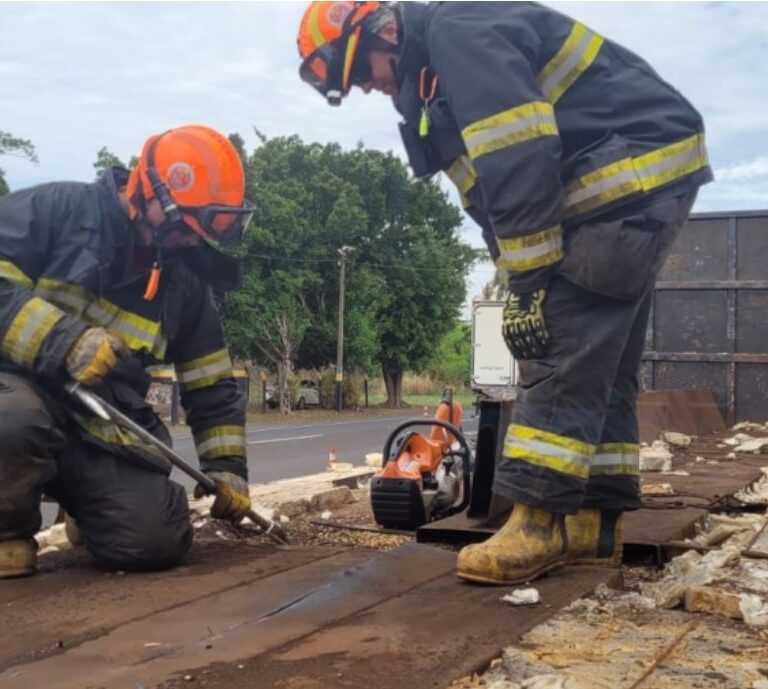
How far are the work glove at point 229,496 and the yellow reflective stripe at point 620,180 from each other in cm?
170

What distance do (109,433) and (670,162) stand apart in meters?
2.07

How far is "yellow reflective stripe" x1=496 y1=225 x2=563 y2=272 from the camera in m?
2.81

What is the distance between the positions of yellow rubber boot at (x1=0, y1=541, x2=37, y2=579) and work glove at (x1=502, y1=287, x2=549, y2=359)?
65.7 inches

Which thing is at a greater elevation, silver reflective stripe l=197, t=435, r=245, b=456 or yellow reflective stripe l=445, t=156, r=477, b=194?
yellow reflective stripe l=445, t=156, r=477, b=194

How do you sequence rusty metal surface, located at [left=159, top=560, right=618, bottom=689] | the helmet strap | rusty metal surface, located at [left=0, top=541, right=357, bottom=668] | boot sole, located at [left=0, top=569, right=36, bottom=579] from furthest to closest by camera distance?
the helmet strap → boot sole, located at [left=0, top=569, right=36, bottom=579] → rusty metal surface, located at [left=0, top=541, right=357, bottom=668] → rusty metal surface, located at [left=159, top=560, right=618, bottom=689]

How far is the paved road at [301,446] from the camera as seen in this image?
1264cm

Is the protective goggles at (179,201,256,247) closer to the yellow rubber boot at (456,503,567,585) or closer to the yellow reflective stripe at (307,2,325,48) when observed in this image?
the yellow reflective stripe at (307,2,325,48)

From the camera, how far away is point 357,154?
33562mm

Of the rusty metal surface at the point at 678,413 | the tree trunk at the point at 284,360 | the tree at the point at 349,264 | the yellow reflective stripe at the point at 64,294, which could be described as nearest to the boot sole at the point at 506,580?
the yellow reflective stripe at the point at 64,294

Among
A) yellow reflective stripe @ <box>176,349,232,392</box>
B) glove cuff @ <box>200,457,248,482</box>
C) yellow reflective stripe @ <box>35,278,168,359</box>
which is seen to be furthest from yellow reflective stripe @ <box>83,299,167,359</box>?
glove cuff @ <box>200,457,248,482</box>

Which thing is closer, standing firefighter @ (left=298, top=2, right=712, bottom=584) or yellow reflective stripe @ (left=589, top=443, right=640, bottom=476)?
standing firefighter @ (left=298, top=2, right=712, bottom=584)

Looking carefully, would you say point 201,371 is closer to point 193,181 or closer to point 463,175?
point 193,181

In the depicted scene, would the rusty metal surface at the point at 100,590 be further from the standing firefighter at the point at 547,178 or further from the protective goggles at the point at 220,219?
the protective goggles at the point at 220,219

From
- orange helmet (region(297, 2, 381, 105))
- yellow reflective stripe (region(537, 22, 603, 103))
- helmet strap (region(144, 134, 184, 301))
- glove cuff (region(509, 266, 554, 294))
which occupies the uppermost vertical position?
orange helmet (region(297, 2, 381, 105))
